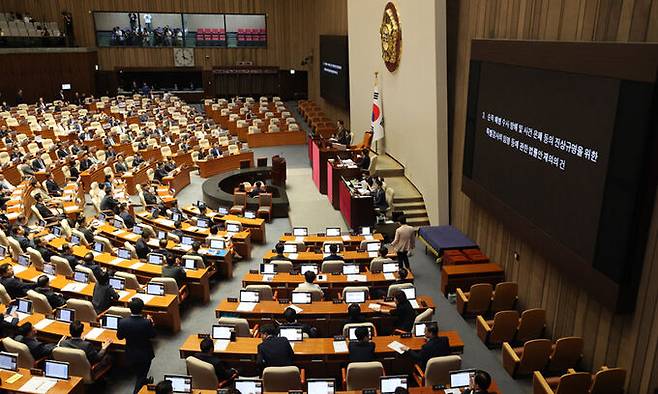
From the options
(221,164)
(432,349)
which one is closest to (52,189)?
(221,164)

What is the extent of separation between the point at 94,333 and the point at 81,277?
211cm

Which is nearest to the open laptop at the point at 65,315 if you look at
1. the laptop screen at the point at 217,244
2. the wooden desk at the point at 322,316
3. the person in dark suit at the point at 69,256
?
the person in dark suit at the point at 69,256

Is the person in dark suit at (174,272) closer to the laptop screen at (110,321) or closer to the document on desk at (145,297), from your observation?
the document on desk at (145,297)

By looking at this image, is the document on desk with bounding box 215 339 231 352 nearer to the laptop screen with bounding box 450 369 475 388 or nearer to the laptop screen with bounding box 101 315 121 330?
the laptop screen with bounding box 101 315 121 330

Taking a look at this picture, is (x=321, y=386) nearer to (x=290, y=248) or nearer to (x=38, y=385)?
(x=38, y=385)

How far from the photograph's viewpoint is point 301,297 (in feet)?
29.0

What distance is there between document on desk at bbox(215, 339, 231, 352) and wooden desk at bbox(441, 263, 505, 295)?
4.68 m

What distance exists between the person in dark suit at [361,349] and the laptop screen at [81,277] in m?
5.28

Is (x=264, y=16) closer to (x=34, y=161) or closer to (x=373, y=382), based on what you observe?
(x=34, y=161)

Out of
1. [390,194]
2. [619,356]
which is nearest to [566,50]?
[619,356]

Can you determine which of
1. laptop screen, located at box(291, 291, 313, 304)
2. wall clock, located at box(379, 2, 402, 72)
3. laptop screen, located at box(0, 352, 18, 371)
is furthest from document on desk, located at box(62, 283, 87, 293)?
wall clock, located at box(379, 2, 402, 72)

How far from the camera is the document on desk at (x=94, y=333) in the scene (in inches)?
302

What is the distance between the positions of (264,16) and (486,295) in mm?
30348

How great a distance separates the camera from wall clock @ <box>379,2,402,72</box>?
15.4m
